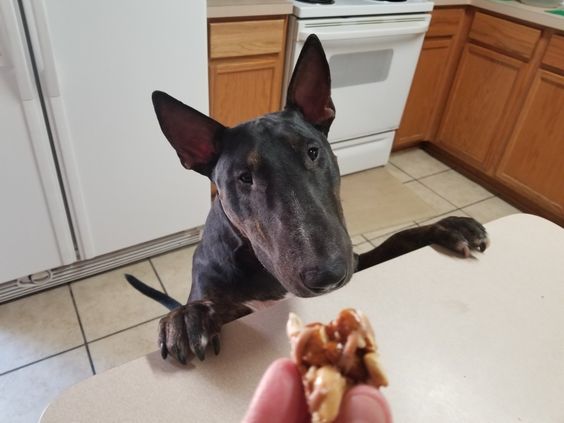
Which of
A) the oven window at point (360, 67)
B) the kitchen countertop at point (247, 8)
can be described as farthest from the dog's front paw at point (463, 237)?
the oven window at point (360, 67)

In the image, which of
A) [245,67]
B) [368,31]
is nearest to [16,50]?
[245,67]

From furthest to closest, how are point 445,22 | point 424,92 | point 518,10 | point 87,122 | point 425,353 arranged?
point 424,92
point 445,22
point 518,10
point 87,122
point 425,353

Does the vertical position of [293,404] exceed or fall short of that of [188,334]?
it exceeds it

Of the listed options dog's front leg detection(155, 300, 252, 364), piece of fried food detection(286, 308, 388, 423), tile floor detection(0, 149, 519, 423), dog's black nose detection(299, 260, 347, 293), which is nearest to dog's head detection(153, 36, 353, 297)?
dog's black nose detection(299, 260, 347, 293)

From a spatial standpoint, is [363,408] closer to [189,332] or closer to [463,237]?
[189,332]

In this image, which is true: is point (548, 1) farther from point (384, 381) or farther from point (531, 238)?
point (384, 381)

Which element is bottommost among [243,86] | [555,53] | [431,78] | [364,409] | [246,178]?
[431,78]

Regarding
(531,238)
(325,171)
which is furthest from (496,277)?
(325,171)
